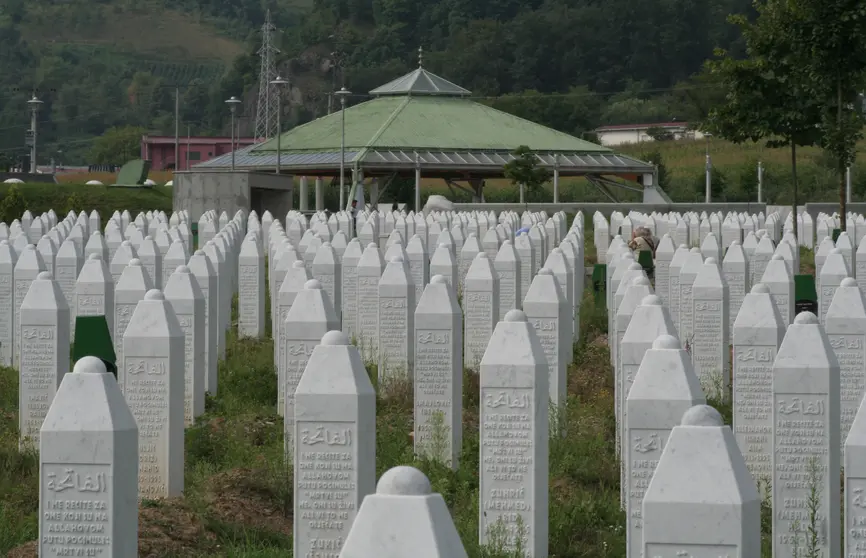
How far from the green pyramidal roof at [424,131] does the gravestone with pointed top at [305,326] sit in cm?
5199

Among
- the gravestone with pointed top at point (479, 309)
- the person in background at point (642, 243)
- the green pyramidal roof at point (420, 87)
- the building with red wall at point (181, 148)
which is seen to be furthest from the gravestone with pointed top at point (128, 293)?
the building with red wall at point (181, 148)

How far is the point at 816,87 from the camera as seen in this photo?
2266cm

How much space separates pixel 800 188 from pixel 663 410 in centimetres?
6987

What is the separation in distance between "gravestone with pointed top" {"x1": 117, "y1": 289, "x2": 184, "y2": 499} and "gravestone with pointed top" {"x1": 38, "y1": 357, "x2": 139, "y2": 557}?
2.74m

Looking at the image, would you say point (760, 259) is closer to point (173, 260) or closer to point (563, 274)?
point (563, 274)

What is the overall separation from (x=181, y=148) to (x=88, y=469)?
11726 cm

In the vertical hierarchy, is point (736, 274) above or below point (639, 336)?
above

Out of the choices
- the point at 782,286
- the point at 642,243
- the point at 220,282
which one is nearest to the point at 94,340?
the point at 782,286

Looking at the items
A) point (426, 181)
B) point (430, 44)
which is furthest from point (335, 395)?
point (430, 44)

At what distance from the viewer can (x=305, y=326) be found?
10.2 metres

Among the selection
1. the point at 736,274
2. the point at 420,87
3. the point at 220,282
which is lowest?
the point at 220,282

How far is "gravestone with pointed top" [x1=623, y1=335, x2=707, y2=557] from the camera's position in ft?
24.5

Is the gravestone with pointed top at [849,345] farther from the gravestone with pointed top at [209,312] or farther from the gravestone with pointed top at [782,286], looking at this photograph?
the gravestone with pointed top at [209,312]

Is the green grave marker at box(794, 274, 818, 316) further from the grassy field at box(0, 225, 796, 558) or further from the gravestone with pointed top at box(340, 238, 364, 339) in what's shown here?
the gravestone with pointed top at box(340, 238, 364, 339)
